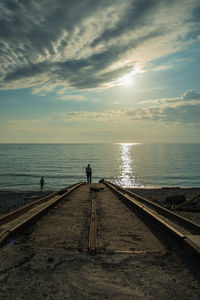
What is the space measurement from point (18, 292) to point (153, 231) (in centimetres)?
355

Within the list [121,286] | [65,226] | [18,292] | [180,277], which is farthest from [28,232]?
[180,277]

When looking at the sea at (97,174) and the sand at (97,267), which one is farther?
the sea at (97,174)

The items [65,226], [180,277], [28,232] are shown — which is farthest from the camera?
[65,226]

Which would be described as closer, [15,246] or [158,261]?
[158,261]

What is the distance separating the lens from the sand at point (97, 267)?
247cm

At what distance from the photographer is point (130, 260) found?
3.36m

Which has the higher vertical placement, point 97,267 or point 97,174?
point 97,174

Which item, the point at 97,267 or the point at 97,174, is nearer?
the point at 97,267

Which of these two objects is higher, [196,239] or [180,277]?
[196,239]

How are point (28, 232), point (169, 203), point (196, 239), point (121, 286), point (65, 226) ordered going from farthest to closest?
point (169, 203)
point (65, 226)
point (28, 232)
point (196, 239)
point (121, 286)

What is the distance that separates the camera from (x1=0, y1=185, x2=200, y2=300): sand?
97.3 inches

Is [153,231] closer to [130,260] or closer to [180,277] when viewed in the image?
[130,260]

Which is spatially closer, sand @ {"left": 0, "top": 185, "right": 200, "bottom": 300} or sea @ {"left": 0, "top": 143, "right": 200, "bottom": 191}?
sand @ {"left": 0, "top": 185, "right": 200, "bottom": 300}

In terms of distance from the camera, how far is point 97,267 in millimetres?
3090
